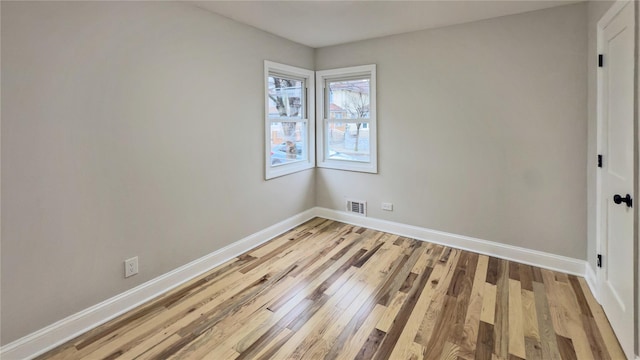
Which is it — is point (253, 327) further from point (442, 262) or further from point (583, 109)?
point (583, 109)

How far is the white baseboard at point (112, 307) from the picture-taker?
190 centimetres

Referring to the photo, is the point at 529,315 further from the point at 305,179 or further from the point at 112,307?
→ the point at 112,307

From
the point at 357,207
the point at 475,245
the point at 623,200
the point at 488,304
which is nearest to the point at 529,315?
the point at 488,304

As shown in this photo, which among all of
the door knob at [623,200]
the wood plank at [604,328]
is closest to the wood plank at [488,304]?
the wood plank at [604,328]

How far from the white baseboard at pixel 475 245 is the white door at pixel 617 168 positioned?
1.85 feet

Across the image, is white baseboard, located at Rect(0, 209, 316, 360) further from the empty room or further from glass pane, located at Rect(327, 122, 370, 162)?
glass pane, located at Rect(327, 122, 370, 162)

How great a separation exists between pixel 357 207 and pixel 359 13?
2381mm

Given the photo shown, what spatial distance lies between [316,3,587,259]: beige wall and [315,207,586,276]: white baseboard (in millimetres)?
66

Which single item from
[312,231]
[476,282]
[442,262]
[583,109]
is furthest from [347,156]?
[583,109]

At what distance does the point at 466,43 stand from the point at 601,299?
2.58 metres

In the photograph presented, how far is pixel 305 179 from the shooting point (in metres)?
4.44

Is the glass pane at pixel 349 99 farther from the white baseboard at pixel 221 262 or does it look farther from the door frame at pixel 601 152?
the door frame at pixel 601 152

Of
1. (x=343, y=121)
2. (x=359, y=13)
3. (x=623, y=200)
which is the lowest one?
(x=623, y=200)

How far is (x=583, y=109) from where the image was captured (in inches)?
108
